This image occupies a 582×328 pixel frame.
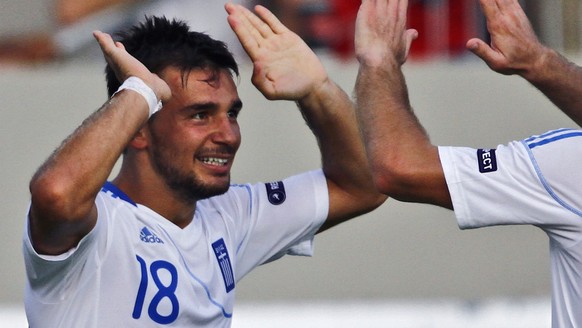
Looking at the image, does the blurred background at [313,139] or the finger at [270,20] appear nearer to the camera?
the finger at [270,20]

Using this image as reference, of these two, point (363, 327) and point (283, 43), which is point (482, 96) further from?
point (283, 43)

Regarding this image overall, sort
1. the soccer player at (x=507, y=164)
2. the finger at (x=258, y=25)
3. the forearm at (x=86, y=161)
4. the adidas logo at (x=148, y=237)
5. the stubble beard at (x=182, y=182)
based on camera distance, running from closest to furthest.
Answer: the forearm at (x=86, y=161) < the soccer player at (x=507, y=164) < the adidas logo at (x=148, y=237) < the stubble beard at (x=182, y=182) < the finger at (x=258, y=25)

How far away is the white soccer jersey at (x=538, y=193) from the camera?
316 cm

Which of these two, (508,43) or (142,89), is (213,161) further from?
(508,43)

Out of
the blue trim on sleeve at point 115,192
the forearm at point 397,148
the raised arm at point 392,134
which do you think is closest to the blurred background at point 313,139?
the blue trim on sleeve at point 115,192

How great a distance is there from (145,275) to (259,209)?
72 centimetres

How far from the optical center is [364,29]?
3521 millimetres

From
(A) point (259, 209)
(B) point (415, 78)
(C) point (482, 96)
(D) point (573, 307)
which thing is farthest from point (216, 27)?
(D) point (573, 307)

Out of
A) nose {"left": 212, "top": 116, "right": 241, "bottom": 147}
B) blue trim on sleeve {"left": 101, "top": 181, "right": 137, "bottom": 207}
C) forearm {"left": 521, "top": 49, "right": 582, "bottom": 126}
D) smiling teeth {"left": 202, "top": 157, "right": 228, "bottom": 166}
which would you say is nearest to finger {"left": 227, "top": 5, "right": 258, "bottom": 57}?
nose {"left": 212, "top": 116, "right": 241, "bottom": 147}

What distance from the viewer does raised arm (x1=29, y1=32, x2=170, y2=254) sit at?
3076mm

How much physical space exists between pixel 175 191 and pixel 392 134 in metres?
0.88

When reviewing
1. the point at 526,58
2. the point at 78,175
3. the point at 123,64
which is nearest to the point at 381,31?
the point at 526,58

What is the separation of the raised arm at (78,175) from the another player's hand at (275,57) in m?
0.66

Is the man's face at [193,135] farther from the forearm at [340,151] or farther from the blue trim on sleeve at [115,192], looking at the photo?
the forearm at [340,151]
